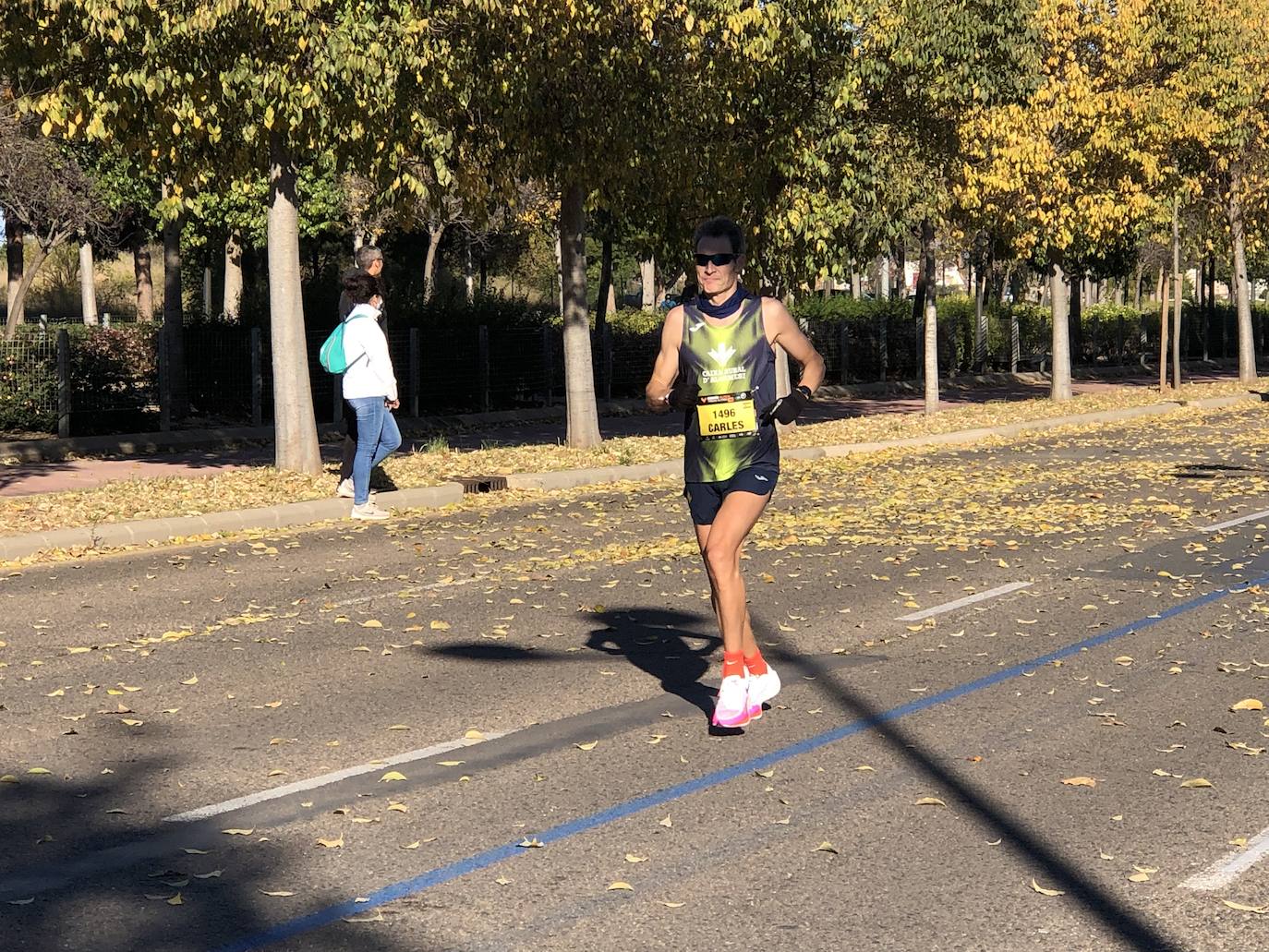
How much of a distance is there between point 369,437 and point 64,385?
1001cm

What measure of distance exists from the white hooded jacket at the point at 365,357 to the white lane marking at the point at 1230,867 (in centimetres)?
980

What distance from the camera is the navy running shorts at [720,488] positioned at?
7086 mm

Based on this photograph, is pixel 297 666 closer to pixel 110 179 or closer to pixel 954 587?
pixel 954 587

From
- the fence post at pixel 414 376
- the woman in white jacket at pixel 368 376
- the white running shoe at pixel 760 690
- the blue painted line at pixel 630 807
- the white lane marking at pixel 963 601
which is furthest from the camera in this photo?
the fence post at pixel 414 376

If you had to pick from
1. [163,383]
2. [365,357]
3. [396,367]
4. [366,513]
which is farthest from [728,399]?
[396,367]

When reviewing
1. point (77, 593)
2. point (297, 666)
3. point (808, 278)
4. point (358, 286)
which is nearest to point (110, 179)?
point (808, 278)

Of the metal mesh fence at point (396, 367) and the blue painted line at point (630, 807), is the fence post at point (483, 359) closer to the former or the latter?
the metal mesh fence at point (396, 367)

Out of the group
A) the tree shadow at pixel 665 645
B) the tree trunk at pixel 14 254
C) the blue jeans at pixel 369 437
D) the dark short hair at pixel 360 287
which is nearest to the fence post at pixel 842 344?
the tree trunk at pixel 14 254

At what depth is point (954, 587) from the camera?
1091 cm

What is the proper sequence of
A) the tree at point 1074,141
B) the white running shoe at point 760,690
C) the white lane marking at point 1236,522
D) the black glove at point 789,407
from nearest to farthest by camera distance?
1. the black glove at point 789,407
2. the white running shoe at point 760,690
3. the white lane marking at point 1236,522
4. the tree at point 1074,141

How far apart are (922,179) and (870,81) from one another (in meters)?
3.06

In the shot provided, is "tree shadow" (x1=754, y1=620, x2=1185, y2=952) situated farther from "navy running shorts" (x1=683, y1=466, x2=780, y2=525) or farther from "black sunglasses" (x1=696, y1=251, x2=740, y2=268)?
"black sunglasses" (x1=696, y1=251, x2=740, y2=268)

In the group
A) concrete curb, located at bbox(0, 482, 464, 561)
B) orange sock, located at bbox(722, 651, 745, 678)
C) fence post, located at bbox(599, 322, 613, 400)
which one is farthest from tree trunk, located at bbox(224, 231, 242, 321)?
orange sock, located at bbox(722, 651, 745, 678)

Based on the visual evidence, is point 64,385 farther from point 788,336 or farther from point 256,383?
point 788,336
